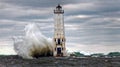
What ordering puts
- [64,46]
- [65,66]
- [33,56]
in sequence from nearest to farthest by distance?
1. [65,66]
2. [64,46]
3. [33,56]

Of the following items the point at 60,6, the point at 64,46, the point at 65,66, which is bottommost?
the point at 65,66

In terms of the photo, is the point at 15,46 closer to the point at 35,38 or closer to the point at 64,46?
the point at 35,38

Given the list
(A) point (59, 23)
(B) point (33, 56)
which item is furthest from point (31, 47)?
(A) point (59, 23)

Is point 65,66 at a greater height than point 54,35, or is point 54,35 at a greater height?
point 54,35

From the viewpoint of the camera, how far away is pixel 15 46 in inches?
5320

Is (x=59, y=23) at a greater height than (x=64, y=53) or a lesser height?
greater

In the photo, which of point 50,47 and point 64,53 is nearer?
point 64,53

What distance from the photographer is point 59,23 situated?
5148 inches

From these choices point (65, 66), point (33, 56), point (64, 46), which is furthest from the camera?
point (33, 56)

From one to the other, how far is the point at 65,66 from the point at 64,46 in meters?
41.1

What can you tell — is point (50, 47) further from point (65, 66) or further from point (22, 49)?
point (65, 66)

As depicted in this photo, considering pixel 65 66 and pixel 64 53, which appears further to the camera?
pixel 64 53

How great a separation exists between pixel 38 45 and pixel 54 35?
1160 centimetres

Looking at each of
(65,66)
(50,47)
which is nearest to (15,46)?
(50,47)
